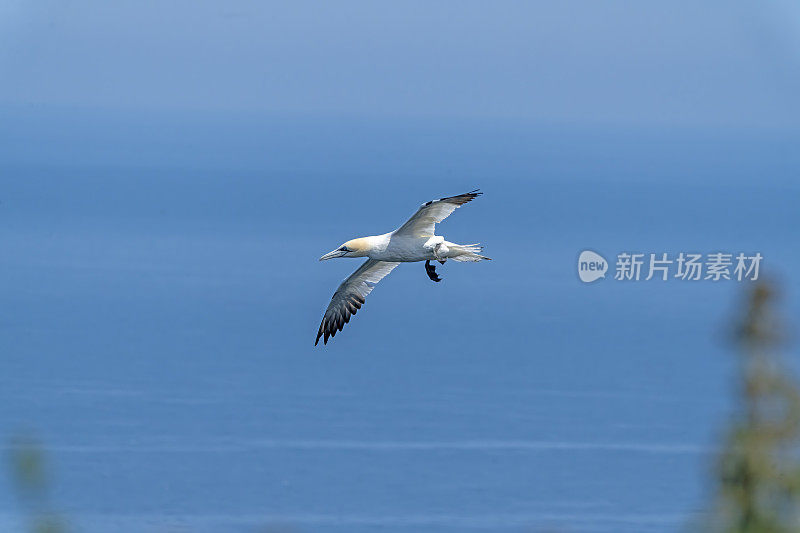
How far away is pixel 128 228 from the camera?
129625mm

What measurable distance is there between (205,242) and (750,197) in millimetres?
96514

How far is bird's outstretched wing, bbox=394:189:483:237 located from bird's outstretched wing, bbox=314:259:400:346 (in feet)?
6.46

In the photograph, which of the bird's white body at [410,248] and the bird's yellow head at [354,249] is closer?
the bird's white body at [410,248]

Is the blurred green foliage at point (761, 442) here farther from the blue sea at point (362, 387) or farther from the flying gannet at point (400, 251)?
the flying gannet at point (400, 251)

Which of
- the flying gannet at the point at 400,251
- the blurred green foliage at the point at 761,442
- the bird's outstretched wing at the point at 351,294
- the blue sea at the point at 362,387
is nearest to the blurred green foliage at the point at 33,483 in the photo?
the blue sea at the point at 362,387

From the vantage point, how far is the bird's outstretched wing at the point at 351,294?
58.4 feet

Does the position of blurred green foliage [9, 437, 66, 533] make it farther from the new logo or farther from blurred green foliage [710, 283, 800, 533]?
the new logo

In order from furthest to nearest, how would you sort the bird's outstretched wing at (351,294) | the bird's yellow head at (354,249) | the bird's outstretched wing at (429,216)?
the bird's outstretched wing at (351,294), the bird's yellow head at (354,249), the bird's outstretched wing at (429,216)

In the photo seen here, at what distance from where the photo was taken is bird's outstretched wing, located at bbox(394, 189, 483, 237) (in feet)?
49.7

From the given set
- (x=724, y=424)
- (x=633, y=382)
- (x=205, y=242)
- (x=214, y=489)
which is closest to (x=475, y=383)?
(x=633, y=382)

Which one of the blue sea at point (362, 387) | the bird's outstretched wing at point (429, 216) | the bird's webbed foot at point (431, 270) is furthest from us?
the blue sea at point (362, 387)

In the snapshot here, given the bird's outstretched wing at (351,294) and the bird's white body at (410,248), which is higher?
the bird's white body at (410,248)

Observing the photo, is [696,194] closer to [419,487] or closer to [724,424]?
[419,487]

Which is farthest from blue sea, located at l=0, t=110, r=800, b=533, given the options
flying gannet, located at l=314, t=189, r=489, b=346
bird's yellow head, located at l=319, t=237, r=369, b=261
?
bird's yellow head, located at l=319, t=237, r=369, b=261
